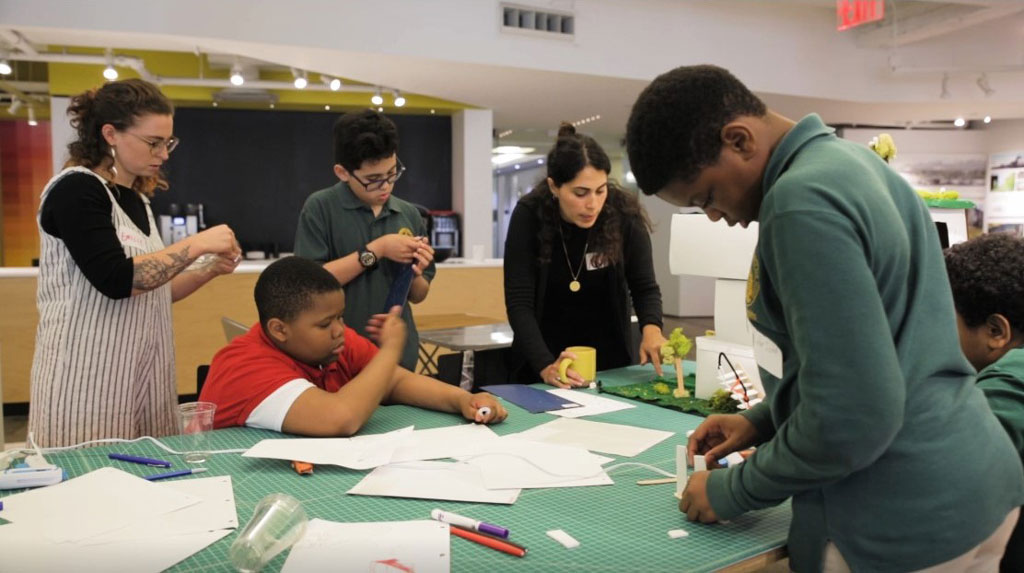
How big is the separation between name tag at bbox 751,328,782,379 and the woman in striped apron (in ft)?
4.67

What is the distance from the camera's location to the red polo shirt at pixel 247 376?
1.67 metres

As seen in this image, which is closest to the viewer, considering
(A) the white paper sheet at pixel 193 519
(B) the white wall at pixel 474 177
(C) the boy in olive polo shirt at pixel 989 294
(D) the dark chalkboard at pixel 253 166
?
(A) the white paper sheet at pixel 193 519

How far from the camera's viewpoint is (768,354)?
3.77 feet

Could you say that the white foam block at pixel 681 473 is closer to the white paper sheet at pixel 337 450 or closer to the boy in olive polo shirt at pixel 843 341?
the boy in olive polo shirt at pixel 843 341

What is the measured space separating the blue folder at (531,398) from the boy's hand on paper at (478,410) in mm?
141

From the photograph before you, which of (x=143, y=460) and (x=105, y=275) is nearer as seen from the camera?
(x=143, y=460)

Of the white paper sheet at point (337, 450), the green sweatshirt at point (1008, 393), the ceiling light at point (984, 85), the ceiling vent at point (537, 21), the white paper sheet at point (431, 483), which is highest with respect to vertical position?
the ceiling vent at point (537, 21)

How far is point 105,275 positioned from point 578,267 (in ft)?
4.49

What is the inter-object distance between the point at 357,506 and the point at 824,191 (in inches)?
34.3

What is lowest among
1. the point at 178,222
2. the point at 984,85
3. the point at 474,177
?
the point at 178,222

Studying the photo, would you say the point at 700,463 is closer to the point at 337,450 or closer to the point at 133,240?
the point at 337,450

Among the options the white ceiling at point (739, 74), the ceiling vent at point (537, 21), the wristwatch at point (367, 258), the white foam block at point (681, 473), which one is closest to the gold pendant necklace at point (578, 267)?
the wristwatch at point (367, 258)

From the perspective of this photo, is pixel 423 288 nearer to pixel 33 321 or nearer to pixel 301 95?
pixel 33 321

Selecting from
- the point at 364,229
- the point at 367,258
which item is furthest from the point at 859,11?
the point at 367,258
